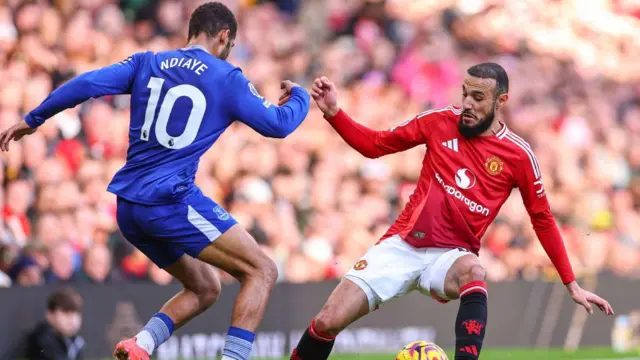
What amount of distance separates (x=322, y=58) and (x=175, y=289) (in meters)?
5.80

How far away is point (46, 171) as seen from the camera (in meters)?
12.5

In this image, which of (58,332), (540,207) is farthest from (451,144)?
(58,332)

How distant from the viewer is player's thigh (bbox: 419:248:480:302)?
7.86 meters

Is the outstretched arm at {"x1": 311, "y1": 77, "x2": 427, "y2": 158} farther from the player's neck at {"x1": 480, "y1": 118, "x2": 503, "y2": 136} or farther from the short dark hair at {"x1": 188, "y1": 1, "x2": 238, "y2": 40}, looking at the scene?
the short dark hair at {"x1": 188, "y1": 1, "x2": 238, "y2": 40}

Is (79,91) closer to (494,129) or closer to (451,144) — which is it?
(451,144)

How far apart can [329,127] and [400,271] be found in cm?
820

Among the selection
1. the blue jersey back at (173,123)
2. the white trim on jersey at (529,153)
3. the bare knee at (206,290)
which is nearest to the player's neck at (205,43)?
the blue jersey back at (173,123)

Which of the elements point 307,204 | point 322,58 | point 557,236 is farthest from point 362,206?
point 557,236

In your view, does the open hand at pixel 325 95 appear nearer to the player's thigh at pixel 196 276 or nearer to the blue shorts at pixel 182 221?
the blue shorts at pixel 182 221

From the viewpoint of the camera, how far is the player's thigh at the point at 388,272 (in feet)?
26.2

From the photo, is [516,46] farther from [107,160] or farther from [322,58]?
[107,160]

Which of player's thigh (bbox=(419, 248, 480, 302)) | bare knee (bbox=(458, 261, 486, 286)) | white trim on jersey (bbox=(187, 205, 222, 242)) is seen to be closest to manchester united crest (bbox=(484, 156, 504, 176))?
player's thigh (bbox=(419, 248, 480, 302))

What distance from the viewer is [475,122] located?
816 centimetres

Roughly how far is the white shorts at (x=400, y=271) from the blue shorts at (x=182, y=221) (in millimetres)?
1074
